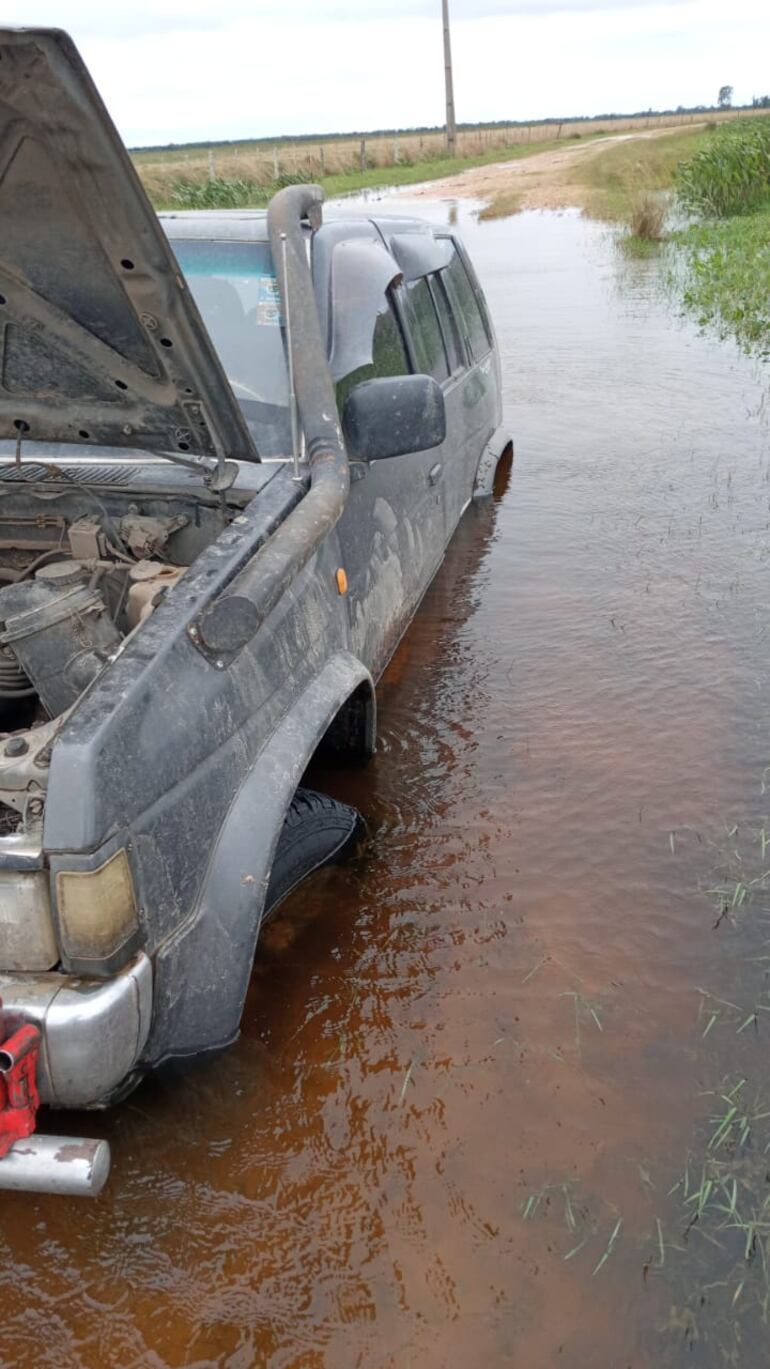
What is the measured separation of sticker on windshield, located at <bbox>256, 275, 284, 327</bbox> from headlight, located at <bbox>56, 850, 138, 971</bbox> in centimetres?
210

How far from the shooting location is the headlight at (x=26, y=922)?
213 centimetres

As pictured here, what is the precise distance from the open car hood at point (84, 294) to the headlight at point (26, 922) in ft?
4.45

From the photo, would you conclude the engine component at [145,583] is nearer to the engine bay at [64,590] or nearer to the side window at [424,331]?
the engine bay at [64,590]

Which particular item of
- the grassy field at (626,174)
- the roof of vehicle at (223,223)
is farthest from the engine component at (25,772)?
the grassy field at (626,174)

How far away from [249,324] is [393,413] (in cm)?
66

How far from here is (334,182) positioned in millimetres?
38625

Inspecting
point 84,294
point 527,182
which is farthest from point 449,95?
point 84,294

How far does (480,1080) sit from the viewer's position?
2.84m

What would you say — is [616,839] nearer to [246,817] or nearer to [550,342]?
[246,817]

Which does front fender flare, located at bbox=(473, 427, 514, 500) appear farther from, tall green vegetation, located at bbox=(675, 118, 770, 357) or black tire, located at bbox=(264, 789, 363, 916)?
tall green vegetation, located at bbox=(675, 118, 770, 357)

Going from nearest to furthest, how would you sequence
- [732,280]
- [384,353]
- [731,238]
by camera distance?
[384,353], [732,280], [731,238]

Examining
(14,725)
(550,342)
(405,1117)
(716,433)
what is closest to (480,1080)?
(405,1117)

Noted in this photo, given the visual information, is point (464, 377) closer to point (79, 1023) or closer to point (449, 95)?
point (79, 1023)

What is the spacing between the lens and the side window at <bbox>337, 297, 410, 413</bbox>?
3823mm
